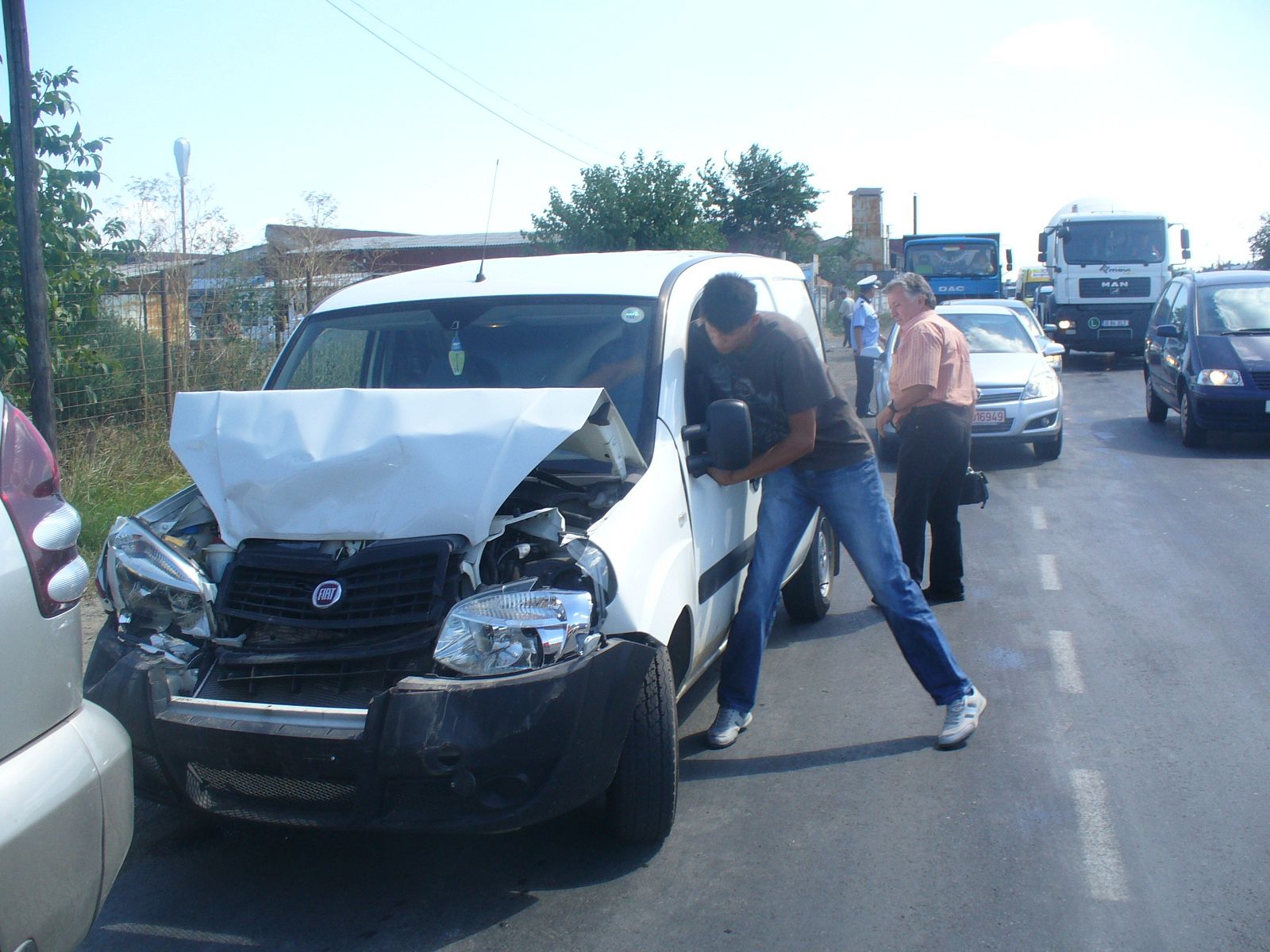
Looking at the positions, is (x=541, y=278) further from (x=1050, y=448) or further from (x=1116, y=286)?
(x=1116, y=286)

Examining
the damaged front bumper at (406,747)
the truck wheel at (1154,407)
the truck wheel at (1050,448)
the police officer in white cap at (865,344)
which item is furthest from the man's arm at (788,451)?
the truck wheel at (1154,407)

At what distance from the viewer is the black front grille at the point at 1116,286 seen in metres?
23.0

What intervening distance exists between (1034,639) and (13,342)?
291 inches

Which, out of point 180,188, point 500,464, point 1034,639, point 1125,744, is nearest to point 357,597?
point 500,464

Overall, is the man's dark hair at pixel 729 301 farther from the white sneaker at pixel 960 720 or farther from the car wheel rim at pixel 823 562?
the car wheel rim at pixel 823 562

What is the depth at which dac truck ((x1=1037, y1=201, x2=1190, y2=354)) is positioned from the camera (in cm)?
2303

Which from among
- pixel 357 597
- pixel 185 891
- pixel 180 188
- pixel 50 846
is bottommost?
pixel 185 891

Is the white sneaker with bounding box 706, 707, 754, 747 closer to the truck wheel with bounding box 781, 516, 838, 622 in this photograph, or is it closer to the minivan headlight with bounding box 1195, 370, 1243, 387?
the truck wheel with bounding box 781, 516, 838, 622

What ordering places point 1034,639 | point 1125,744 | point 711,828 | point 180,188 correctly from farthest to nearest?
point 180,188
point 1034,639
point 1125,744
point 711,828

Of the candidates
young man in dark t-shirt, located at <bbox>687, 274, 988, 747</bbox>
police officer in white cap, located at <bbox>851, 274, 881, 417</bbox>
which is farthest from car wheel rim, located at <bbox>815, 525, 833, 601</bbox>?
police officer in white cap, located at <bbox>851, 274, 881, 417</bbox>

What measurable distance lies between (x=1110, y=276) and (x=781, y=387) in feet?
69.7

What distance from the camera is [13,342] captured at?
27.4 ft

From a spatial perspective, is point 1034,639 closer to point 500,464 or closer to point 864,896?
point 864,896

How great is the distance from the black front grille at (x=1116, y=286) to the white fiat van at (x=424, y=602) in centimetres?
2128
